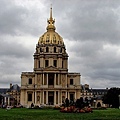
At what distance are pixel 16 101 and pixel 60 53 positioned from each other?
61201 mm

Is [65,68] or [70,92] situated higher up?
[65,68]

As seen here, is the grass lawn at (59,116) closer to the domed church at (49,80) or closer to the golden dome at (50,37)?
the domed church at (49,80)

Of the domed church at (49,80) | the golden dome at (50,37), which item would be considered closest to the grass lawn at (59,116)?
the domed church at (49,80)

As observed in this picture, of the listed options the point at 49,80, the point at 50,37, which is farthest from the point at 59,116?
the point at 50,37

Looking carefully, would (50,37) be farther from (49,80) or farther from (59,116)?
(59,116)

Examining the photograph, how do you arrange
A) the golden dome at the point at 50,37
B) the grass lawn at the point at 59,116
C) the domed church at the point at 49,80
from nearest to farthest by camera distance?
the grass lawn at the point at 59,116
the domed church at the point at 49,80
the golden dome at the point at 50,37

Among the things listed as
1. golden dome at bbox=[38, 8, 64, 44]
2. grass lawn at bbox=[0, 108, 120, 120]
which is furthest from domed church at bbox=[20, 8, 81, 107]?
grass lawn at bbox=[0, 108, 120, 120]

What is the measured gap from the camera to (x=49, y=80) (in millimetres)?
119438

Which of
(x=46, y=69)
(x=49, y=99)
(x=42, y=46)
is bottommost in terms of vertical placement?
(x=49, y=99)

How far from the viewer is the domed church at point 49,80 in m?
117

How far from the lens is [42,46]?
125m

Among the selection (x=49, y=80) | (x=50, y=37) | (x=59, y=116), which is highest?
(x=50, y=37)

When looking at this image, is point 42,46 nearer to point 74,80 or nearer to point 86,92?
point 74,80

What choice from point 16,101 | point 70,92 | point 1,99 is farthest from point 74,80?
point 16,101
